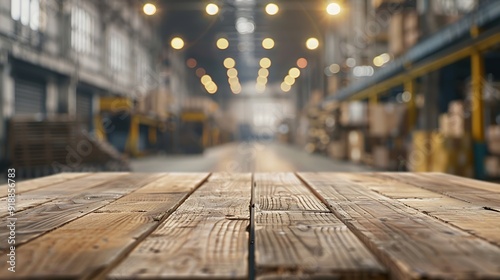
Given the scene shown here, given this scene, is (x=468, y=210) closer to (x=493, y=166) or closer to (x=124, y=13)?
(x=493, y=166)

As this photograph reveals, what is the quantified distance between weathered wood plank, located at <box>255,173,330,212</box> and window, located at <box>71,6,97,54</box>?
11437 millimetres

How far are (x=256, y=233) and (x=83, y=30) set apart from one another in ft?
44.8

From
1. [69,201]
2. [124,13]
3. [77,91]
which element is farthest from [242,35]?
[69,201]

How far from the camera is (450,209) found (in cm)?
→ 152

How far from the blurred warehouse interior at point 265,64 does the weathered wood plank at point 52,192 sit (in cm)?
528

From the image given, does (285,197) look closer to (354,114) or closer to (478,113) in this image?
(478,113)

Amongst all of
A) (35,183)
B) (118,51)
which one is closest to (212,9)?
(35,183)

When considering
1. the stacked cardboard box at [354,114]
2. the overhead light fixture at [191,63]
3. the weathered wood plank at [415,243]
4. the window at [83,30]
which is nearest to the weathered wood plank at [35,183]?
the weathered wood plank at [415,243]

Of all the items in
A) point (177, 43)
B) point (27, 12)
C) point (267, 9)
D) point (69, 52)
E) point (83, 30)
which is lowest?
point (177, 43)

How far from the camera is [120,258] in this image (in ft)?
3.10

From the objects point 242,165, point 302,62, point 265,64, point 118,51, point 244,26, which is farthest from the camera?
point 302,62

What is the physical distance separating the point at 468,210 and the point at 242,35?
23.2 metres

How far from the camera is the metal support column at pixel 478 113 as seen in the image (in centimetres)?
713

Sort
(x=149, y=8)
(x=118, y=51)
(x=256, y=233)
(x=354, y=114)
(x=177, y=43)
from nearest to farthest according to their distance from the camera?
1. (x=256, y=233)
2. (x=149, y=8)
3. (x=177, y=43)
4. (x=354, y=114)
5. (x=118, y=51)
